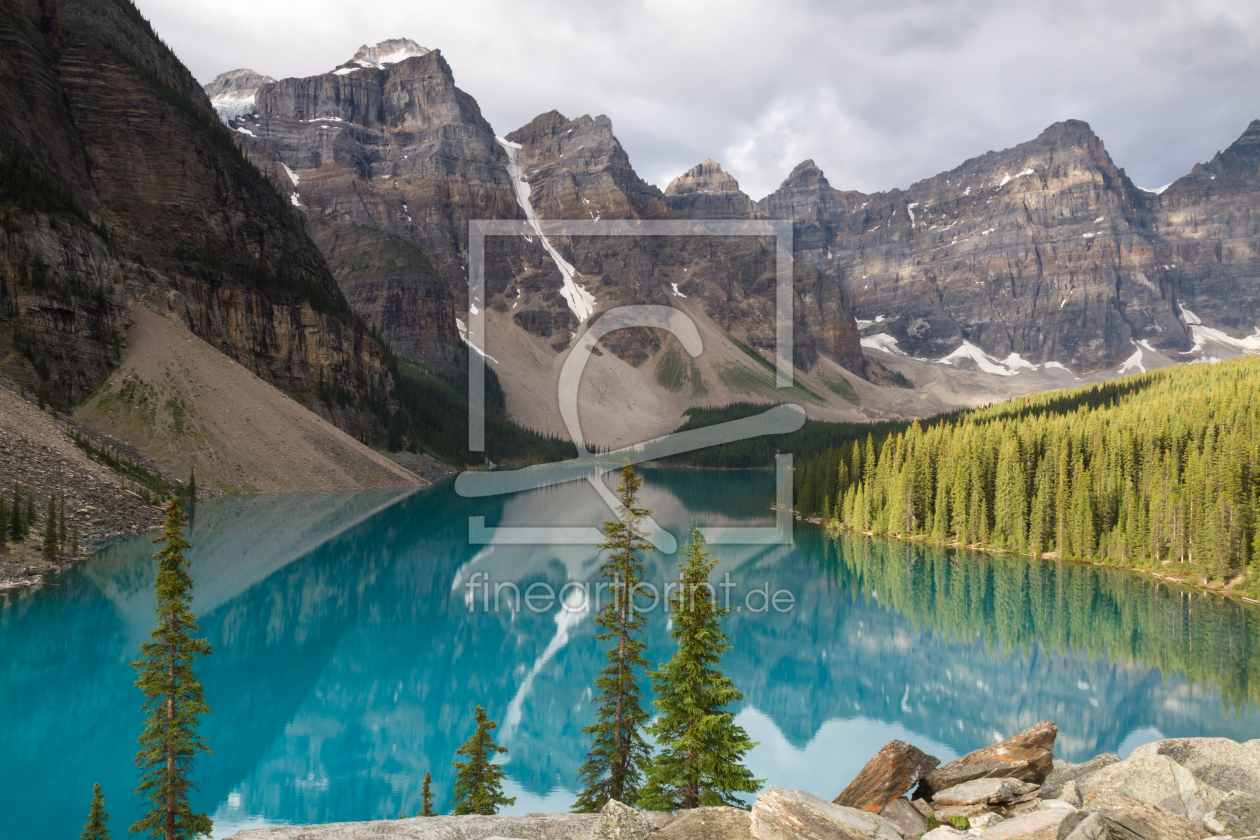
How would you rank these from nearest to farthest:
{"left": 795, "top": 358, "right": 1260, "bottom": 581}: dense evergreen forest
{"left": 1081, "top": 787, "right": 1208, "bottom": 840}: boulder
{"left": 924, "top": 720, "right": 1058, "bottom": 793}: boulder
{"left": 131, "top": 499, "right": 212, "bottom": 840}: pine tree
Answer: {"left": 1081, "top": 787, "right": 1208, "bottom": 840}: boulder, {"left": 924, "top": 720, "right": 1058, "bottom": 793}: boulder, {"left": 131, "top": 499, "right": 212, "bottom": 840}: pine tree, {"left": 795, "top": 358, "right": 1260, "bottom": 581}: dense evergreen forest

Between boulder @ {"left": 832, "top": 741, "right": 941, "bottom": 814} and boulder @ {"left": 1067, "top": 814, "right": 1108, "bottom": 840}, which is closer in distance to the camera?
boulder @ {"left": 1067, "top": 814, "right": 1108, "bottom": 840}

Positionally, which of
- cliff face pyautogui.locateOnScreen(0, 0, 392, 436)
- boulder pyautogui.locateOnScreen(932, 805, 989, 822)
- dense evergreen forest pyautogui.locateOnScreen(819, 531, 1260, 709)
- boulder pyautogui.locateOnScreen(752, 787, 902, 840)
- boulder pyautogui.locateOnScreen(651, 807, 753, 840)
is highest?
cliff face pyautogui.locateOnScreen(0, 0, 392, 436)

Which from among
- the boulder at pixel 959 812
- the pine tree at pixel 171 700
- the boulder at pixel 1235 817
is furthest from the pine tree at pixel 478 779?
the boulder at pixel 1235 817

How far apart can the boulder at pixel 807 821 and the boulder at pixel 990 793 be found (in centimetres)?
132

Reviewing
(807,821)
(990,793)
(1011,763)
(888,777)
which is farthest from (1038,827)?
(888,777)

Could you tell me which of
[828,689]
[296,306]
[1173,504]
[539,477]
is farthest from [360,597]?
[539,477]

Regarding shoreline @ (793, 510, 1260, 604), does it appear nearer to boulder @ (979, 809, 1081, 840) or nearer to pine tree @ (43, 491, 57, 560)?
boulder @ (979, 809, 1081, 840)

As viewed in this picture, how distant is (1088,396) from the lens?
87.2 m

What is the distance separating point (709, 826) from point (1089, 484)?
51.3 meters

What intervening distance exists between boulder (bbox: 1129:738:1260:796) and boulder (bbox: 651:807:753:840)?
21.6 feet

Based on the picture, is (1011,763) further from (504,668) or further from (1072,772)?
(504,668)

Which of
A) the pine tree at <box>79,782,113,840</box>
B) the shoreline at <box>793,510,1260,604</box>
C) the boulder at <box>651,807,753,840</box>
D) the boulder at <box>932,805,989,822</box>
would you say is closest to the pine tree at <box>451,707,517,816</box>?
the boulder at <box>651,807,753,840</box>

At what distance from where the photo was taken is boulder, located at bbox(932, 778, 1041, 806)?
9477mm

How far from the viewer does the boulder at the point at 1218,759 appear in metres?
10.9
